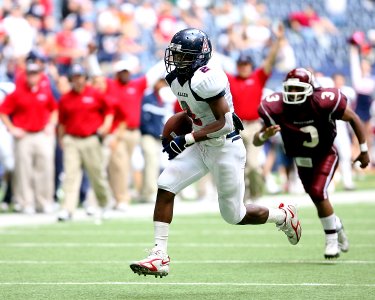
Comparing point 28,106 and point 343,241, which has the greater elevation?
point 28,106

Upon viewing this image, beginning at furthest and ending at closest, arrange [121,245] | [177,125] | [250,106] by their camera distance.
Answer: [250,106], [121,245], [177,125]

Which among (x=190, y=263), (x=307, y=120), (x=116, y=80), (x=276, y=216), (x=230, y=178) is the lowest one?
(x=190, y=263)

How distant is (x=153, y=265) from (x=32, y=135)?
7758mm

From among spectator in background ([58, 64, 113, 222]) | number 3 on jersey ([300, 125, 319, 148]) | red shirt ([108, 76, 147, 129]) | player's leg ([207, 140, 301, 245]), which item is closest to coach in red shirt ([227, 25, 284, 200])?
red shirt ([108, 76, 147, 129])

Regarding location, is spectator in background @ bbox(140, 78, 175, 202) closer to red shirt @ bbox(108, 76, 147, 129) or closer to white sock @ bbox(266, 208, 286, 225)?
red shirt @ bbox(108, 76, 147, 129)

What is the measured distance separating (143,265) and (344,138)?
1150 cm

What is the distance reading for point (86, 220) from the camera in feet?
46.7

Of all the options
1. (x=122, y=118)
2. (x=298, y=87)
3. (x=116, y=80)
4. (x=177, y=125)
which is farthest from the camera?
(x=116, y=80)

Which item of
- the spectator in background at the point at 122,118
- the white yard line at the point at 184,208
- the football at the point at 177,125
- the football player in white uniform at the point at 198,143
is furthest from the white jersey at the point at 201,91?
the spectator in background at the point at 122,118

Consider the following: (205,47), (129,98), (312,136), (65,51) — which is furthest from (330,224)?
(65,51)

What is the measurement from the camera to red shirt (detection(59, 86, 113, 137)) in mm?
14273

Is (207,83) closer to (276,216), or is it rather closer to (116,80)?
(276,216)

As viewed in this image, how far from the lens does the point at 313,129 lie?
31.8 ft

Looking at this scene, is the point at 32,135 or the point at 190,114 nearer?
the point at 190,114
